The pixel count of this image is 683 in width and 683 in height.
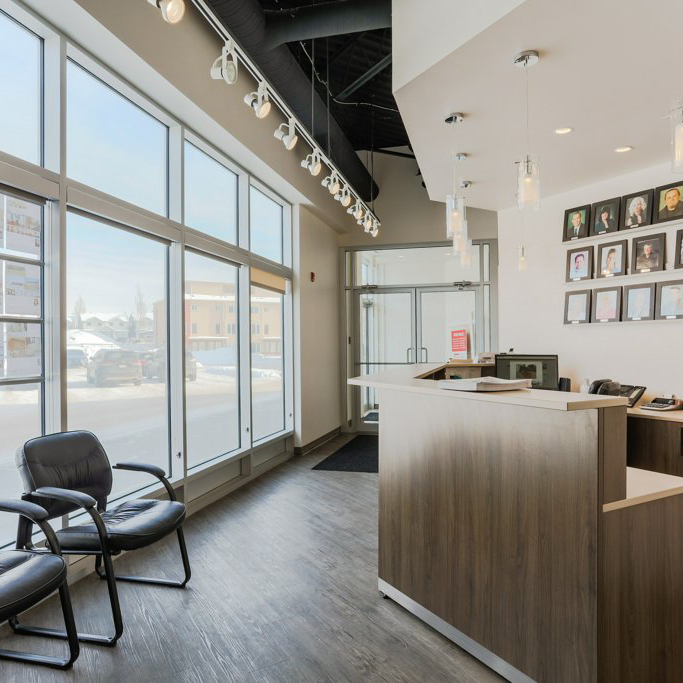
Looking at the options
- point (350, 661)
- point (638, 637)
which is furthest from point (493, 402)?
point (350, 661)

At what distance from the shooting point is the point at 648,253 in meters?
4.58

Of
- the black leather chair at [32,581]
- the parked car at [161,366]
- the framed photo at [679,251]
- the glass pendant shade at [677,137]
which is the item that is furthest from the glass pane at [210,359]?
the framed photo at [679,251]

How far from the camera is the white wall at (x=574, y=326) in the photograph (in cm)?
454

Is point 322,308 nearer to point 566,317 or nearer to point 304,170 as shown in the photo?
point 304,170

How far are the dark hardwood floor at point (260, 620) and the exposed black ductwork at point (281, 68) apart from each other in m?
3.21

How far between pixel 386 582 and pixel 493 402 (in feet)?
4.35

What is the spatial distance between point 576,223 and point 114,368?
4.47 m

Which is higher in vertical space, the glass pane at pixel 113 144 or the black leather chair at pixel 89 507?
the glass pane at pixel 113 144

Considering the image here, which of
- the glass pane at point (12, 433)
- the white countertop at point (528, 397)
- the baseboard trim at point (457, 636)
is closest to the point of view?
the white countertop at point (528, 397)

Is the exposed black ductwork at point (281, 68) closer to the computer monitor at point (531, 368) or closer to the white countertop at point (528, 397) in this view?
the white countertop at point (528, 397)

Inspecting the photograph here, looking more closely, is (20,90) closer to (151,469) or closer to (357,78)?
(151,469)

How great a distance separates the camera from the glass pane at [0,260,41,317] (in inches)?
111

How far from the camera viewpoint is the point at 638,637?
1934 mm

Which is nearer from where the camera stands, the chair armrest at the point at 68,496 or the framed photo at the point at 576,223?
the chair armrest at the point at 68,496
